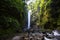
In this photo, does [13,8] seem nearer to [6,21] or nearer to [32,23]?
[6,21]

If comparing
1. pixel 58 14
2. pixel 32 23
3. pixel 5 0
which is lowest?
pixel 32 23

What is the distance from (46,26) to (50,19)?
4.42ft

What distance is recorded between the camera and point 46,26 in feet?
47.5

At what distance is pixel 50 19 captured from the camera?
13.5 meters

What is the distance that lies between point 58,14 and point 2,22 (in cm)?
675

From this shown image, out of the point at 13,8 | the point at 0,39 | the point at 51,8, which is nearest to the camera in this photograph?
the point at 0,39

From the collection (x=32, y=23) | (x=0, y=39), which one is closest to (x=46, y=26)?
(x=32, y=23)

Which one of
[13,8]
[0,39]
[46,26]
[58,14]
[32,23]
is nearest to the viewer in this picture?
[0,39]

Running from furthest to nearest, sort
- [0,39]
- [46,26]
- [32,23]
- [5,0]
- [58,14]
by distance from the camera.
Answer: [32,23] → [46,26] → [58,14] → [5,0] → [0,39]

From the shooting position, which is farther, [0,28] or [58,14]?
[58,14]

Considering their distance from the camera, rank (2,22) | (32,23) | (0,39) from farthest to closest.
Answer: (32,23)
(2,22)
(0,39)

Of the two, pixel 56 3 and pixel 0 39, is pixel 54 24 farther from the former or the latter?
pixel 0 39

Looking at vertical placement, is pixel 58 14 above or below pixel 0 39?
above

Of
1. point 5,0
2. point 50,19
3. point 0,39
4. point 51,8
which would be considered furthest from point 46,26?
point 0,39
